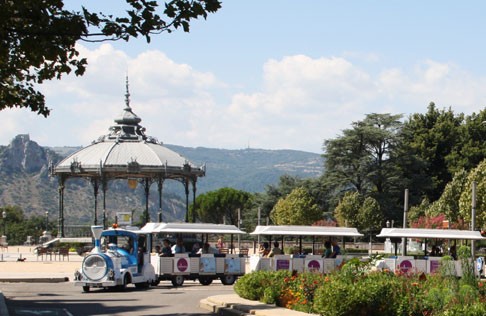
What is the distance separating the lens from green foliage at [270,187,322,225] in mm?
85438

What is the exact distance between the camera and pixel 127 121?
81.8m

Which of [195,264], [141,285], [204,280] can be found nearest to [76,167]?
[204,280]

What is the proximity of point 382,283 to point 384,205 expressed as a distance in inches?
2629

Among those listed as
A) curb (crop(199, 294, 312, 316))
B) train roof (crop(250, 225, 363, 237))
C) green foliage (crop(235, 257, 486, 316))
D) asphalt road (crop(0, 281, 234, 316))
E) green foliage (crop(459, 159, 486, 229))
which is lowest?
asphalt road (crop(0, 281, 234, 316))

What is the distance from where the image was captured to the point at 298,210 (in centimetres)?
8575

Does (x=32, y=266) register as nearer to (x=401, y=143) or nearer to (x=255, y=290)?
(x=255, y=290)

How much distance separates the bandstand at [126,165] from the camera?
7100cm

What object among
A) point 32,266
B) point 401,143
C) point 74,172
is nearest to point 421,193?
point 401,143

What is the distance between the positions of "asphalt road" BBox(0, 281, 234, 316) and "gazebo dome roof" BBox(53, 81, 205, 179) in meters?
32.5

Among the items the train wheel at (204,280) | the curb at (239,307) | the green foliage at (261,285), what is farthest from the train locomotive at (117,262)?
the green foliage at (261,285)

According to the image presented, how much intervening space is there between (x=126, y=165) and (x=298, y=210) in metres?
20.2

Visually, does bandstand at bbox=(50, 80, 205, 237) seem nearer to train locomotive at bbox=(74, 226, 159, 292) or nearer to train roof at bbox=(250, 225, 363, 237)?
train roof at bbox=(250, 225, 363, 237)

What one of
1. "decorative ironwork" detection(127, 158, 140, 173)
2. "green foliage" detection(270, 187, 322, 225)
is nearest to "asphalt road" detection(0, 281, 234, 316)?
"decorative ironwork" detection(127, 158, 140, 173)

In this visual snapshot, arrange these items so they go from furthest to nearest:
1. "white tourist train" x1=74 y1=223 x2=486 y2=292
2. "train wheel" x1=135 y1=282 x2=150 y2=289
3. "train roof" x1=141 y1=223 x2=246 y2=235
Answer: "train roof" x1=141 y1=223 x2=246 y2=235 < "train wheel" x1=135 y1=282 x2=150 y2=289 < "white tourist train" x1=74 y1=223 x2=486 y2=292
